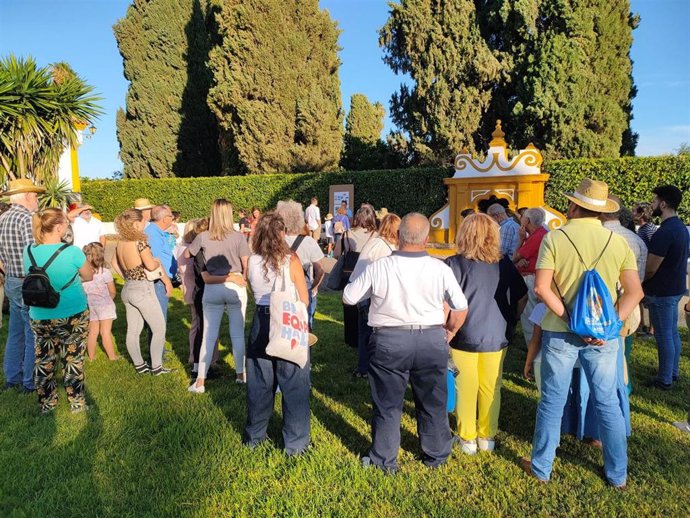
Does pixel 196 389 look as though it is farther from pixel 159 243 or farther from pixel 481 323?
pixel 481 323

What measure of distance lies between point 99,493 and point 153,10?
100 feet

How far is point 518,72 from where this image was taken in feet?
56.6

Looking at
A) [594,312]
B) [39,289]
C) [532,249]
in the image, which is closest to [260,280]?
[39,289]

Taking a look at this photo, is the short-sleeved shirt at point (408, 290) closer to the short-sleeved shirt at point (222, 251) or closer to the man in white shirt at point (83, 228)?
the short-sleeved shirt at point (222, 251)

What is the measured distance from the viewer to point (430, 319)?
9.72ft

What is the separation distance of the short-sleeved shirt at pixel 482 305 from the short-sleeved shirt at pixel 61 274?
3.12m

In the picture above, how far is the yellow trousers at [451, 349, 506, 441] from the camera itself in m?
3.34

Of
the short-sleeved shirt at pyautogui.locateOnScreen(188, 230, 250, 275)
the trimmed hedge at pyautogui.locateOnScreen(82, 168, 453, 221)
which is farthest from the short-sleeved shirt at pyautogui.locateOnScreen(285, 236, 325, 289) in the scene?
the trimmed hedge at pyautogui.locateOnScreen(82, 168, 453, 221)

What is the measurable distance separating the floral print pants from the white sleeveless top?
179 centimetres

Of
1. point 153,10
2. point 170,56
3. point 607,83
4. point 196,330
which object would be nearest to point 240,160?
point 170,56

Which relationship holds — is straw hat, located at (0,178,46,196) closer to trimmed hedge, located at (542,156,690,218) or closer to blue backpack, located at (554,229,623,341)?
blue backpack, located at (554,229,623,341)

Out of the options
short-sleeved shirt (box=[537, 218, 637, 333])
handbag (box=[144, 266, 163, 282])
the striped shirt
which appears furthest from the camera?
handbag (box=[144, 266, 163, 282])

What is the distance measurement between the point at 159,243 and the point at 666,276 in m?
5.60

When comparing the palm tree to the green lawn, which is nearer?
the green lawn
